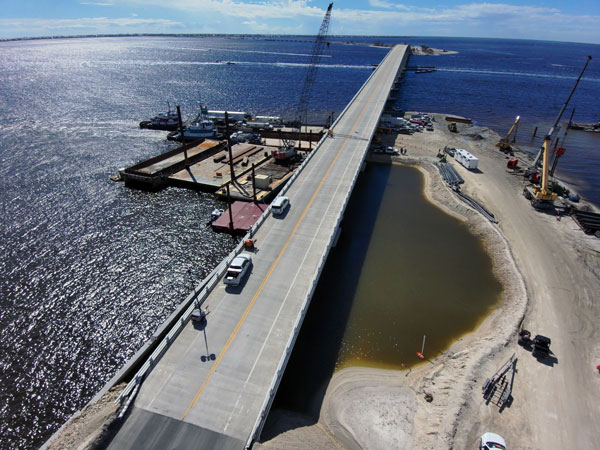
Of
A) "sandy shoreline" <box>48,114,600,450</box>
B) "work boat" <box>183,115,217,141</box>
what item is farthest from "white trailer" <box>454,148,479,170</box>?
"work boat" <box>183,115,217,141</box>

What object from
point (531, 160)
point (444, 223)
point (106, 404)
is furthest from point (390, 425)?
point (531, 160)

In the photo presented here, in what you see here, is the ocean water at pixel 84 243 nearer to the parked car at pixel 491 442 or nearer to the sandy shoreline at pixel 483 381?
the sandy shoreline at pixel 483 381

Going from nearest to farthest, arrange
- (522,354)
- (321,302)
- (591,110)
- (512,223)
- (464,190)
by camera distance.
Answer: (522,354), (321,302), (512,223), (464,190), (591,110)

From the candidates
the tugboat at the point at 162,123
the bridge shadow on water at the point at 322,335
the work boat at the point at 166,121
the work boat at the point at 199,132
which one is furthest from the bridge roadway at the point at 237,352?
the work boat at the point at 166,121

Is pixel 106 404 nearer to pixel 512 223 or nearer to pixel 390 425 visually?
pixel 390 425

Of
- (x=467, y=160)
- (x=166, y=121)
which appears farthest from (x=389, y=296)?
(x=166, y=121)

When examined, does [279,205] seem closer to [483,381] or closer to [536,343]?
[483,381]
